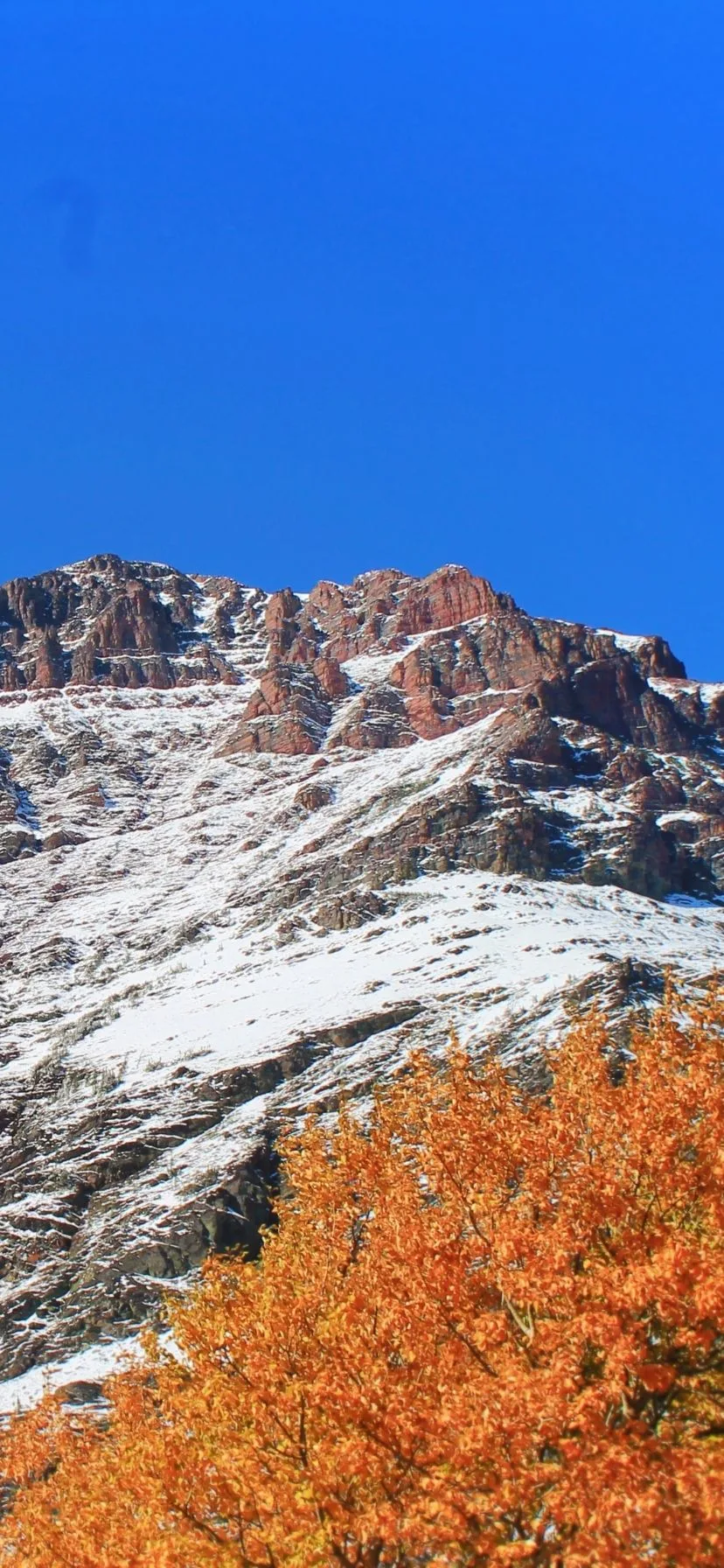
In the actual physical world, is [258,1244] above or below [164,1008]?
below

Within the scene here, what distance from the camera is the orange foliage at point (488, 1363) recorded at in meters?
17.8

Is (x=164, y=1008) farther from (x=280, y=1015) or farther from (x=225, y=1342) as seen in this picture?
(x=225, y=1342)

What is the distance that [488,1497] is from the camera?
17797mm

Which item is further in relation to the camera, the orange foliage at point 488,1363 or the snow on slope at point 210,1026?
the snow on slope at point 210,1026

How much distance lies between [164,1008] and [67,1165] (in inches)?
1463

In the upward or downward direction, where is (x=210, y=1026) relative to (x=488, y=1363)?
upward

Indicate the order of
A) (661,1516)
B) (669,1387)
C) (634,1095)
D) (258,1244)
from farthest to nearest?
1. (258,1244)
2. (634,1095)
3. (669,1387)
4. (661,1516)

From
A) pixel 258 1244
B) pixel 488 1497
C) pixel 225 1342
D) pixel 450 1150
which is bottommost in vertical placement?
pixel 258 1244

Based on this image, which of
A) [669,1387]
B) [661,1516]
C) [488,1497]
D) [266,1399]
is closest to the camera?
[661,1516]

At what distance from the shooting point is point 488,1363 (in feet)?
66.6

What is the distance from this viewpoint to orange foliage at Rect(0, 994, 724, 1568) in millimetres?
17812

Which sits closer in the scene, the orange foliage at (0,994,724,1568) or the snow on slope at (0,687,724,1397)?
the orange foliage at (0,994,724,1568)

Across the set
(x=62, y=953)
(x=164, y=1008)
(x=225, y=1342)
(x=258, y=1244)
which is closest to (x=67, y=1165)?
(x=258, y=1244)

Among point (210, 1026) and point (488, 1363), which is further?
point (210, 1026)
